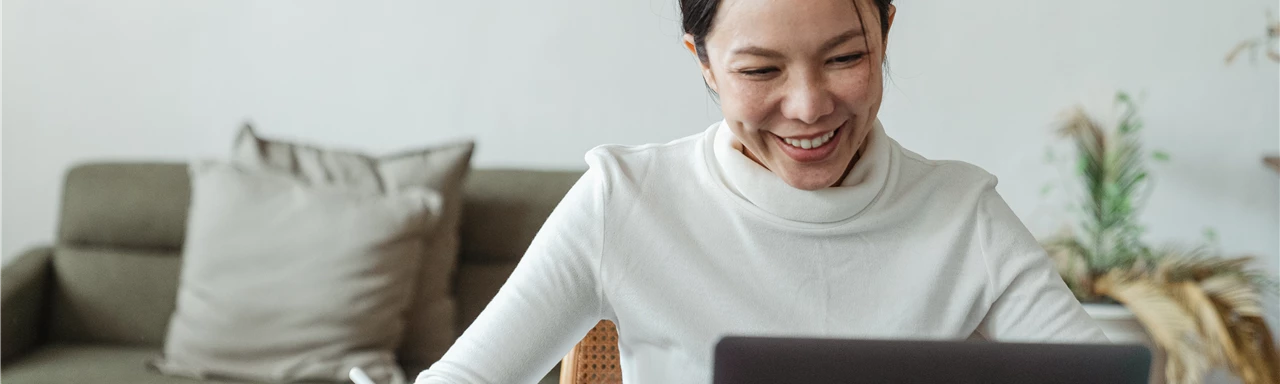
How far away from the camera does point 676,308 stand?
Result: 1.07 m

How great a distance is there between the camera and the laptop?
23.9 inches

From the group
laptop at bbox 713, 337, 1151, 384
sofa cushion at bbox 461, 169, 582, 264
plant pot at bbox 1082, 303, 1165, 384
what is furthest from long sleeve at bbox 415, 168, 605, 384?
plant pot at bbox 1082, 303, 1165, 384

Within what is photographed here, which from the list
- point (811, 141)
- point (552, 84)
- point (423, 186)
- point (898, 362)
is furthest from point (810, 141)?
point (552, 84)

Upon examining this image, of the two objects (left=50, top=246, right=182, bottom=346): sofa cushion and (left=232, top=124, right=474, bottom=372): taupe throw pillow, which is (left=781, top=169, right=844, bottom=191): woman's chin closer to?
(left=232, top=124, right=474, bottom=372): taupe throw pillow

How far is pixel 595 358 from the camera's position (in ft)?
4.20

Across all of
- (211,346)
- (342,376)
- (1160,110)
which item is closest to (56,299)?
(211,346)

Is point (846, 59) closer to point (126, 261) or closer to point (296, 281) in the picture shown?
point (296, 281)

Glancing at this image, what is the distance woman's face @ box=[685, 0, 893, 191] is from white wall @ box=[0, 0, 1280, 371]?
1.79m

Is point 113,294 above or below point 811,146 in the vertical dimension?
below

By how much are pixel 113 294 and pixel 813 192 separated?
6.85 ft

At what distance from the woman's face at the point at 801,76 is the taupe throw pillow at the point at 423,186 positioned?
1.53m

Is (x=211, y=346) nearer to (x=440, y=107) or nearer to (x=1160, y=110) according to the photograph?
(x=440, y=107)

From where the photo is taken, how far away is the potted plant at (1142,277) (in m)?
2.37

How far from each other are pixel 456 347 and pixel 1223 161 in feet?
7.63
